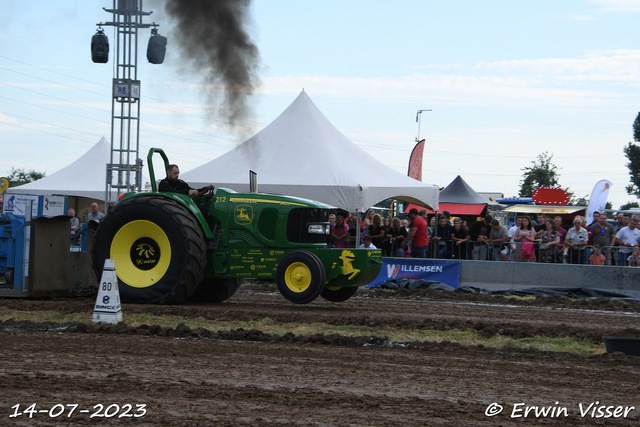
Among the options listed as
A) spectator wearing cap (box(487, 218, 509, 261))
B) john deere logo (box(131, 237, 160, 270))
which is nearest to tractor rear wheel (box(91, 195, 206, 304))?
john deere logo (box(131, 237, 160, 270))

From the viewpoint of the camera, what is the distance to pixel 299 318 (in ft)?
26.9

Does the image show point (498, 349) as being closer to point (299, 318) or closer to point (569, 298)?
point (299, 318)

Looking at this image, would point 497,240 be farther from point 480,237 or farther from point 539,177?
point 539,177

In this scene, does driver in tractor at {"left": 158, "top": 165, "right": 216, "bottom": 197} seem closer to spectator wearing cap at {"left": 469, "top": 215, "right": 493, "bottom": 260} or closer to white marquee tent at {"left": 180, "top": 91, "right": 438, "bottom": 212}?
white marquee tent at {"left": 180, "top": 91, "right": 438, "bottom": 212}

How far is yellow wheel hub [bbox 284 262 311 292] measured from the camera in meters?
9.01

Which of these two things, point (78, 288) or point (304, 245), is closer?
point (304, 245)

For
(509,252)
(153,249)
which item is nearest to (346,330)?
(153,249)

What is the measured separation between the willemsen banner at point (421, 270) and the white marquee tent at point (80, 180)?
1249 cm

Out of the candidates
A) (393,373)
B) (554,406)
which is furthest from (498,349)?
(554,406)

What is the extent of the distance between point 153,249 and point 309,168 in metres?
6.84

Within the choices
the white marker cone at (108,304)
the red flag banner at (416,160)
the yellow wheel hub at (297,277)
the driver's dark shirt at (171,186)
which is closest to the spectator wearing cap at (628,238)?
the yellow wheel hub at (297,277)

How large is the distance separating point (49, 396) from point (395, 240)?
1110 cm

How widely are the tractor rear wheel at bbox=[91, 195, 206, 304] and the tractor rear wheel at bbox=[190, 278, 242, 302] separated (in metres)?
1.08

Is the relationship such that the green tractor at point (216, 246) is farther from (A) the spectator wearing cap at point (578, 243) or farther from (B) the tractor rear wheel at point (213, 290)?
(A) the spectator wearing cap at point (578, 243)
